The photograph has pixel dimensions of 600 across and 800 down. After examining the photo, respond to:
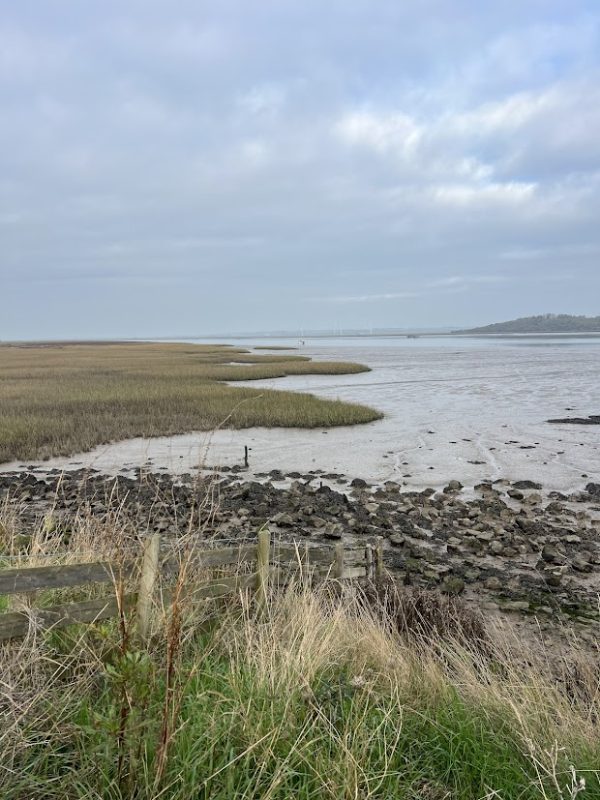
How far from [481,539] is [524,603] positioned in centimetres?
294

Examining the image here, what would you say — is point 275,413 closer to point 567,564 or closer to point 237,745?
point 567,564

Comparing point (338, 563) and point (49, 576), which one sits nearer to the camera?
point (49, 576)

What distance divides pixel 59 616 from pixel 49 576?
0.31m

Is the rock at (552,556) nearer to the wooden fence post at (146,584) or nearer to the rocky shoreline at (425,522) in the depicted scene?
the rocky shoreline at (425,522)

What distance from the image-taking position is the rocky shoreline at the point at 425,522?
8.97 m

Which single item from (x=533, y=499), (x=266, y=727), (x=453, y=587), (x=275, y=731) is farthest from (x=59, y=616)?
(x=533, y=499)

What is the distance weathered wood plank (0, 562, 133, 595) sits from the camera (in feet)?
13.6

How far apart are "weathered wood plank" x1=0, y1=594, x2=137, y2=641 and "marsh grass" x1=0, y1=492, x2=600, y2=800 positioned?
0.13 metres

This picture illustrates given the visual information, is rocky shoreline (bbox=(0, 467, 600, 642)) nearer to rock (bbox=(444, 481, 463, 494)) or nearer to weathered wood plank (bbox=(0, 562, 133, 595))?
rock (bbox=(444, 481, 463, 494))

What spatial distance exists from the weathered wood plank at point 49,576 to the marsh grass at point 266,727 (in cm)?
40

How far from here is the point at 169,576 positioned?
17.1 feet

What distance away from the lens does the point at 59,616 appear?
4203 millimetres

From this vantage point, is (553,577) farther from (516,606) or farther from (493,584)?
(516,606)

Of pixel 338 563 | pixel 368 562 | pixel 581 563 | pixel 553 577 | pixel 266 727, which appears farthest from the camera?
pixel 581 563
